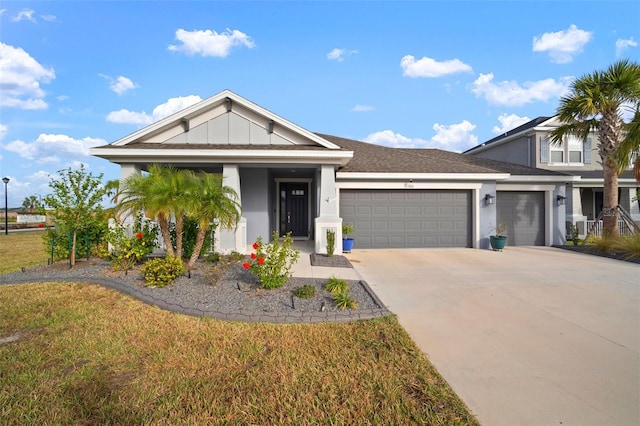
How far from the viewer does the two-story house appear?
52.9 feet

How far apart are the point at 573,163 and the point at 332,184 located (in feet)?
51.1

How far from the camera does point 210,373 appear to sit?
10.2 ft

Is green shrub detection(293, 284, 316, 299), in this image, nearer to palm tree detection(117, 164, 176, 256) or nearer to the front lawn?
the front lawn

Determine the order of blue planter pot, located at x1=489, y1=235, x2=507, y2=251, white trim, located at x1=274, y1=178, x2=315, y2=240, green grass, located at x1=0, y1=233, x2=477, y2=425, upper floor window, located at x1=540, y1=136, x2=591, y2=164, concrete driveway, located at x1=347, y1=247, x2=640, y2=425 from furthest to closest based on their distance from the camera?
1. upper floor window, located at x1=540, y1=136, x2=591, y2=164
2. white trim, located at x1=274, y1=178, x2=315, y2=240
3. blue planter pot, located at x1=489, y1=235, x2=507, y2=251
4. concrete driveway, located at x1=347, y1=247, x2=640, y2=425
5. green grass, located at x1=0, y1=233, x2=477, y2=425

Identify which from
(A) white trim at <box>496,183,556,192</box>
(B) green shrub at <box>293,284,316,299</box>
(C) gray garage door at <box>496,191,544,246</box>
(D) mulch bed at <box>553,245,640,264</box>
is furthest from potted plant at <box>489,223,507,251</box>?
(B) green shrub at <box>293,284,316,299</box>

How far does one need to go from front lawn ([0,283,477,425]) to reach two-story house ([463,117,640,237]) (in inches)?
678

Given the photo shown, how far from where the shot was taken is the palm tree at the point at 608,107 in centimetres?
1032

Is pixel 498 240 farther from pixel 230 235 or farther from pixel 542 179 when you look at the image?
A: pixel 230 235

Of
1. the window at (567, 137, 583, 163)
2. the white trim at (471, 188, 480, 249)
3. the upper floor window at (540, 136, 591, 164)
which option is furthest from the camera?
the window at (567, 137, 583, 163)

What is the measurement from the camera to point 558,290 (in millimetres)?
6105

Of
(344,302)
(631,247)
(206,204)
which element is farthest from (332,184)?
(631,247)

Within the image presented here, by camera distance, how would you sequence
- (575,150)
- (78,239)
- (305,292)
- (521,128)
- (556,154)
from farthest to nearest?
1. (521,128)
2. (575,150)
3. (556,154)
4. (78,239)
5. (305,292)

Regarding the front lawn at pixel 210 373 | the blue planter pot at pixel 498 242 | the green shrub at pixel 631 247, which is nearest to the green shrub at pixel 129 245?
the front lawn at pixel 210 373

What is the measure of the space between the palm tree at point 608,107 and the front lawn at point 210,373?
1176 cm
